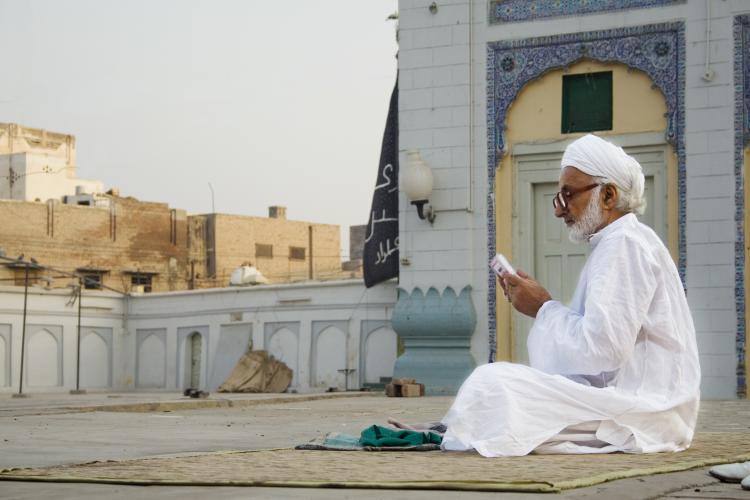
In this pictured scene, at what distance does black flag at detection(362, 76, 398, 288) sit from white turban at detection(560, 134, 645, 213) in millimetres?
11032

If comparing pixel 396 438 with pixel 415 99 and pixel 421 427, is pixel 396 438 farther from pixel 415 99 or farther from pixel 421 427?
pixel 415 99

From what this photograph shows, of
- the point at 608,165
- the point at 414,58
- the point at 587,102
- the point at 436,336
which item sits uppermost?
the point at 414,58

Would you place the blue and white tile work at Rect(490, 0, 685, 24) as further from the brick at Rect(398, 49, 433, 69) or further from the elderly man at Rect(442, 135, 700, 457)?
the elderly man at Rect(442, 135, 700, 457)

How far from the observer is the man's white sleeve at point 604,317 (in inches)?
192

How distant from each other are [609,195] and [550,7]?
10.1 metres

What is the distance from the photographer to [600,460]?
178 inches

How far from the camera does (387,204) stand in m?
16.4

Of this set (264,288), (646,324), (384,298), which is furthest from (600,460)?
(264,288)

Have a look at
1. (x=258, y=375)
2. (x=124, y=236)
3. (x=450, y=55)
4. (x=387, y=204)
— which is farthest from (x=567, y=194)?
(x=124, y=236)

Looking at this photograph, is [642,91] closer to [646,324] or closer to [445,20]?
[445,20]

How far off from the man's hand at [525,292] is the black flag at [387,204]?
1108 centimetres

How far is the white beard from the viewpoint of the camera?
205 inches

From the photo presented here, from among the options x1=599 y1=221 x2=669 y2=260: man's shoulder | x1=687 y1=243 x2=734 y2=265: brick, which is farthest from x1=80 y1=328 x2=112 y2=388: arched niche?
x1=599 y1=221 x2=669 y2=260: man's shoulder

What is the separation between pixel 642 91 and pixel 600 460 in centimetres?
1048
